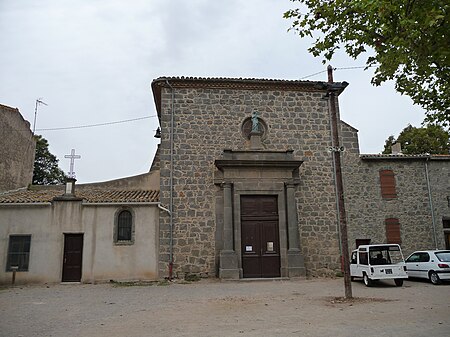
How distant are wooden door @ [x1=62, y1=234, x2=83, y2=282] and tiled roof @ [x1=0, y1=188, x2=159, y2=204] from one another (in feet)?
4.91

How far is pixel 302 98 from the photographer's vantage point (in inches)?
→ 650

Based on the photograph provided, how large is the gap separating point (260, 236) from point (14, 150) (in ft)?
43.6

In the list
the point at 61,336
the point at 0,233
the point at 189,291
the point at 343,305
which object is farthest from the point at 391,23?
the point at 0,233

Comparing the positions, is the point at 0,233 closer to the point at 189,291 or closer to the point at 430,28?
the point at 189,291

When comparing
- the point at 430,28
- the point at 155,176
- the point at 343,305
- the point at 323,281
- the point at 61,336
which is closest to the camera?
the point at 61,336

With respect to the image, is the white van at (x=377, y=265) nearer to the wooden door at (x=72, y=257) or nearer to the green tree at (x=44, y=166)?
the wooden door at (x=72, y=257)

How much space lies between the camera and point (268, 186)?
15148 mm

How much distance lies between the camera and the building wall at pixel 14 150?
59.4ft

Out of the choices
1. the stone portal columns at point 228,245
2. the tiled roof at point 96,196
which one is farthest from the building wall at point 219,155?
the tiled roof at point 96,196

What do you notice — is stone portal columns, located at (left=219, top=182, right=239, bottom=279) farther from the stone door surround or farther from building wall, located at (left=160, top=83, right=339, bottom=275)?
building wall, located at (left=160, top=83, right=339, bottom=275)

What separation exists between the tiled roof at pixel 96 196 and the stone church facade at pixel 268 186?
108 centimetres

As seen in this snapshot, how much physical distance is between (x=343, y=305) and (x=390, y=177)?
9551mm

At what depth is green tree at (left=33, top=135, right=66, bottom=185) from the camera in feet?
107

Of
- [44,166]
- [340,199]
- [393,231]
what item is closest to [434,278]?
[393,231]
